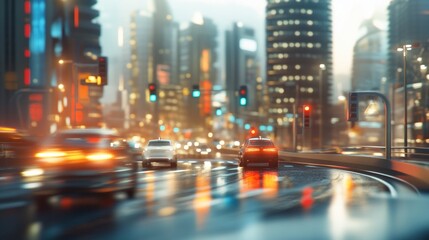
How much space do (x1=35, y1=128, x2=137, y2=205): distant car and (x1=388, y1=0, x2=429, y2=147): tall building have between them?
197 ft

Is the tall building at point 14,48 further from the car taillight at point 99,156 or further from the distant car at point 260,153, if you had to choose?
the car taillight at point 99,156

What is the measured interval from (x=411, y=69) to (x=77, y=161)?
81.6 meters

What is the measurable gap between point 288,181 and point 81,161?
9770 mm

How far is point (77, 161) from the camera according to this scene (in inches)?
638

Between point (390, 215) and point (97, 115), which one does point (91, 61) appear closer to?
point (97, 115)

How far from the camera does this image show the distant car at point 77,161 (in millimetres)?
16141

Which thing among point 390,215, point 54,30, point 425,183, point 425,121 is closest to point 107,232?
point 390,215

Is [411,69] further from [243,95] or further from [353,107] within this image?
[353,107]

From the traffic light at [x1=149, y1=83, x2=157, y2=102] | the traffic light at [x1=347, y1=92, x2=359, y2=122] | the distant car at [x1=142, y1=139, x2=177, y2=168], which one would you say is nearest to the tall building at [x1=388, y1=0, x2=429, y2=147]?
the traffic light at [x1=149, y1=83, x2=157, y2=102]

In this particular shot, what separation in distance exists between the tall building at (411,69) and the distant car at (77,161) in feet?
197

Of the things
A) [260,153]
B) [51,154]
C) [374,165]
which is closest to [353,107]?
[374,165]

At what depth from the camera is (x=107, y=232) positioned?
1066cm

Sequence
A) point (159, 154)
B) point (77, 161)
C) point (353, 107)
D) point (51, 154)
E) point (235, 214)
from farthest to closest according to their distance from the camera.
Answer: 1. point (159, 154)
2. point (353, 107)
3. point (51, 154)
4. point (77, 161)
5. point (235, 214)

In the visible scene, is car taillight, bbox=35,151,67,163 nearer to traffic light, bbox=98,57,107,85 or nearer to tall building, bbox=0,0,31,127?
traffic light, bbox=98,57,107,85
